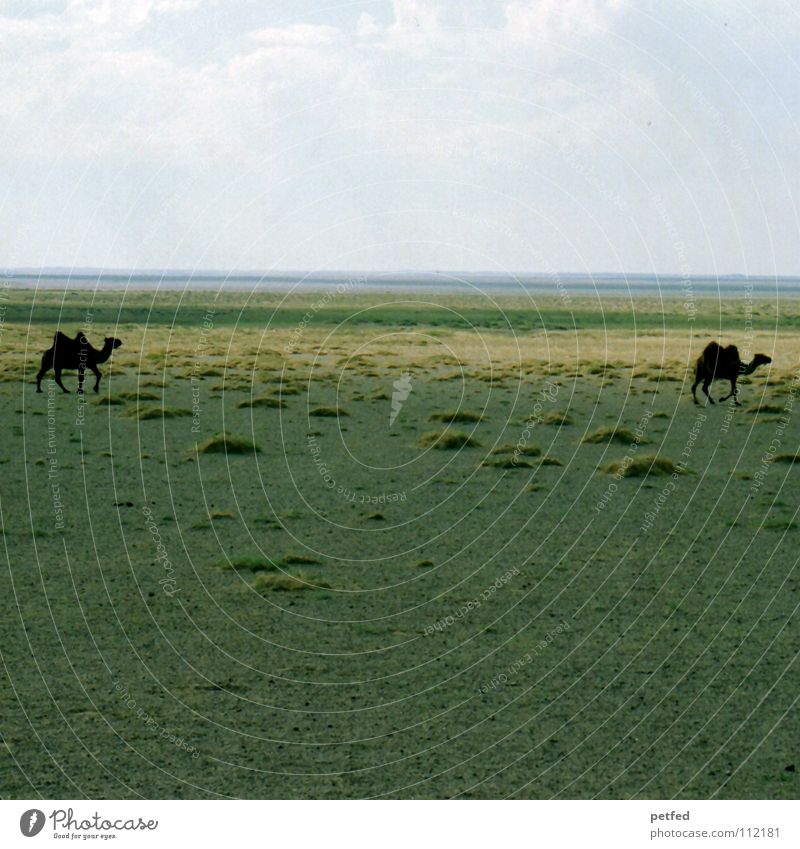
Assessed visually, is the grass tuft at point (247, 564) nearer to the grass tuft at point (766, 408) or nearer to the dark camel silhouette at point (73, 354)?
the dark camel silhouette at point (73, 354)

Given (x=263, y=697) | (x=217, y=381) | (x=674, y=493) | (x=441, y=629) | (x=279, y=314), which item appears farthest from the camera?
(x=279, y=314)

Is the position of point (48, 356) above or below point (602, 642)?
above

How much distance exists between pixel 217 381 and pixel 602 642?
3416 cm

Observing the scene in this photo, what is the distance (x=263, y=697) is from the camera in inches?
465

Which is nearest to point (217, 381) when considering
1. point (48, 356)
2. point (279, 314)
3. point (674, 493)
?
point (48, 356)

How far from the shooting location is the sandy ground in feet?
34.0

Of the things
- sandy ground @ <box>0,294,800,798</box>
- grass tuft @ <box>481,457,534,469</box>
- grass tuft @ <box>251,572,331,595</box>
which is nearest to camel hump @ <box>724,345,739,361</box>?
sandy ground @ <box>0,294,800,798</box>

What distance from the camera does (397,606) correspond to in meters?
15.2

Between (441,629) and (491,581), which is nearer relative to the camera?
(441,629)

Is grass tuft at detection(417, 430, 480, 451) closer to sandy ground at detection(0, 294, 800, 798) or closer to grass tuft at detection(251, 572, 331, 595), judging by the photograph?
sandy ground at detection(0, 294, 800, 798)

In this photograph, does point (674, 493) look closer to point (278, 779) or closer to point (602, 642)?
point (602, 642)

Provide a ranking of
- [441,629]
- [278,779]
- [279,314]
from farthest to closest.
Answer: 1. [279,314]
2. [441,629]
3. [278,779]

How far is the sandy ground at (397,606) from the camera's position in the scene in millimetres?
10367

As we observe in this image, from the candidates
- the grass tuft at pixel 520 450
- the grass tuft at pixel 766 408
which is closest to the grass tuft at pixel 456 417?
the grass tuft at pixel 520 450
